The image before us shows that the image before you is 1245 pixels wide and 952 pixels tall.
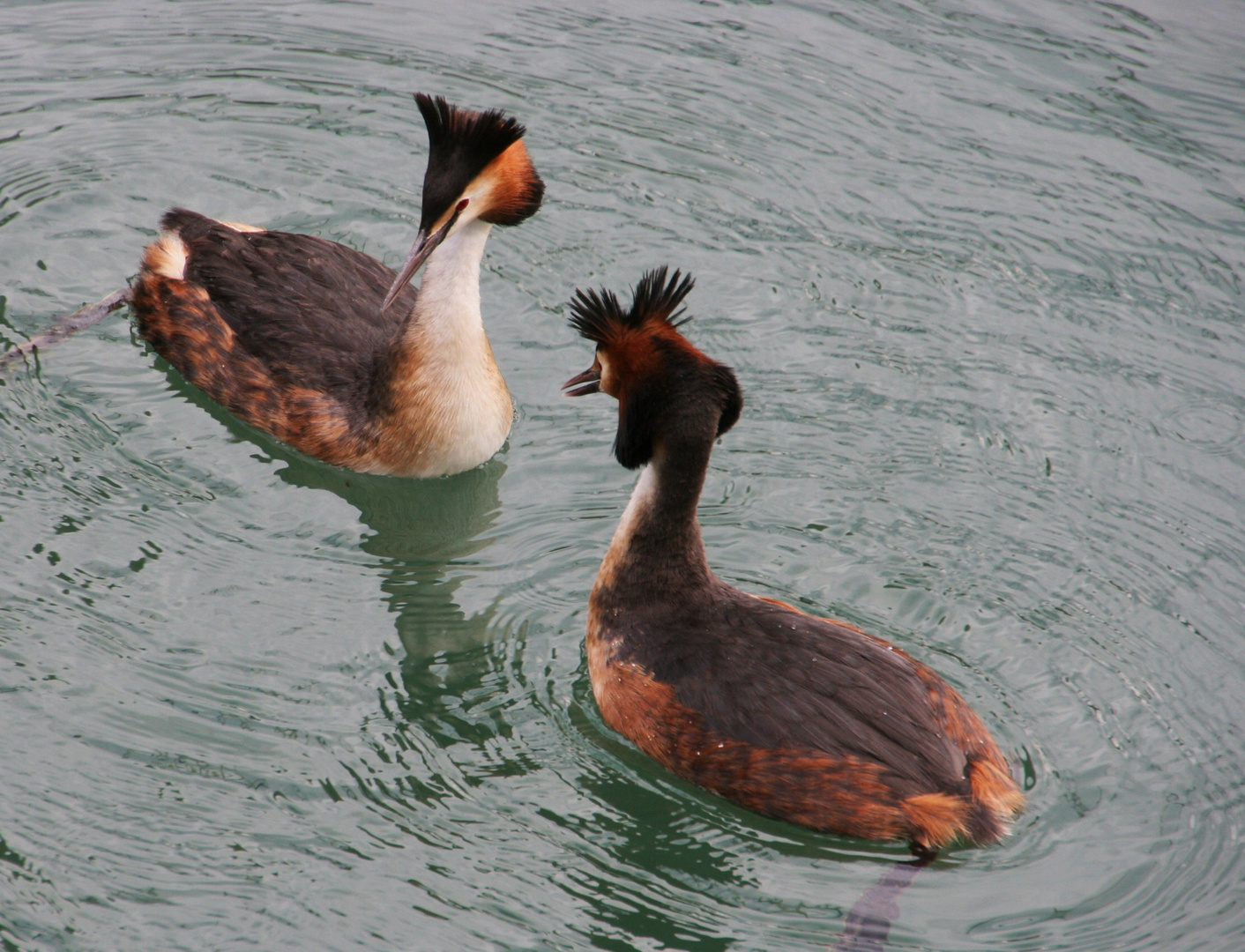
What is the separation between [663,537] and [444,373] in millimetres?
1911

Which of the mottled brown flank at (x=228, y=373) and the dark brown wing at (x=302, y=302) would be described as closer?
the mottled brown flank at (x=228, y=373)

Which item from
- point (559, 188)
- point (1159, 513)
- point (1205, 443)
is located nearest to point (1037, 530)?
point (1159, 513)

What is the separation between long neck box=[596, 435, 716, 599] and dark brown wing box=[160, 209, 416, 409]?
2095 millimetres

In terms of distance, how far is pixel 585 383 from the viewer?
6.39 meters

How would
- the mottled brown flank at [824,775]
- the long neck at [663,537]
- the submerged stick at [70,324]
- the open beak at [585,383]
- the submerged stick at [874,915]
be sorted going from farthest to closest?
1. the submerged stick at [70,324]
2. the open beak at [585,383]
3. the long neck at [663,537]
4. the mottled brown flank at [824,775]
5. the submerged stick at [874,915]

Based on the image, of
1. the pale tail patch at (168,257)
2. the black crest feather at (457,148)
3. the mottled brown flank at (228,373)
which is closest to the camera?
the black crest feather at (457,148)

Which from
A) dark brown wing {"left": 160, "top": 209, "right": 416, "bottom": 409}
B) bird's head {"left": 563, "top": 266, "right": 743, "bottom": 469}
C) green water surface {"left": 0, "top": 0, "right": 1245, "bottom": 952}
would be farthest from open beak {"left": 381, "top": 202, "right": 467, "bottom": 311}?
bird's head {"left": 563, "top": 266, "right": 743, "bottom": 469}

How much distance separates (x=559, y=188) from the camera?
9.73m

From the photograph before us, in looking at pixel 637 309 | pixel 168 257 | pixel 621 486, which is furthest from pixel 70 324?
pixel 637 309

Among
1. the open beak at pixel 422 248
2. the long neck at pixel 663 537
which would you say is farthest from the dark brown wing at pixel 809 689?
the open beak at pixel 422 248

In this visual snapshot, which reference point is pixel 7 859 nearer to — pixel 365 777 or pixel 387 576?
pixel 365 777

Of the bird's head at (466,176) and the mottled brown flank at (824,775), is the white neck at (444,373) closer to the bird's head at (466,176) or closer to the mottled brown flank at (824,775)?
the bird's head at (466,176)

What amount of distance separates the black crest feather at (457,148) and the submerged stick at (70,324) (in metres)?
2.32

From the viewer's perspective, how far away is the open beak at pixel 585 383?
6.33m
